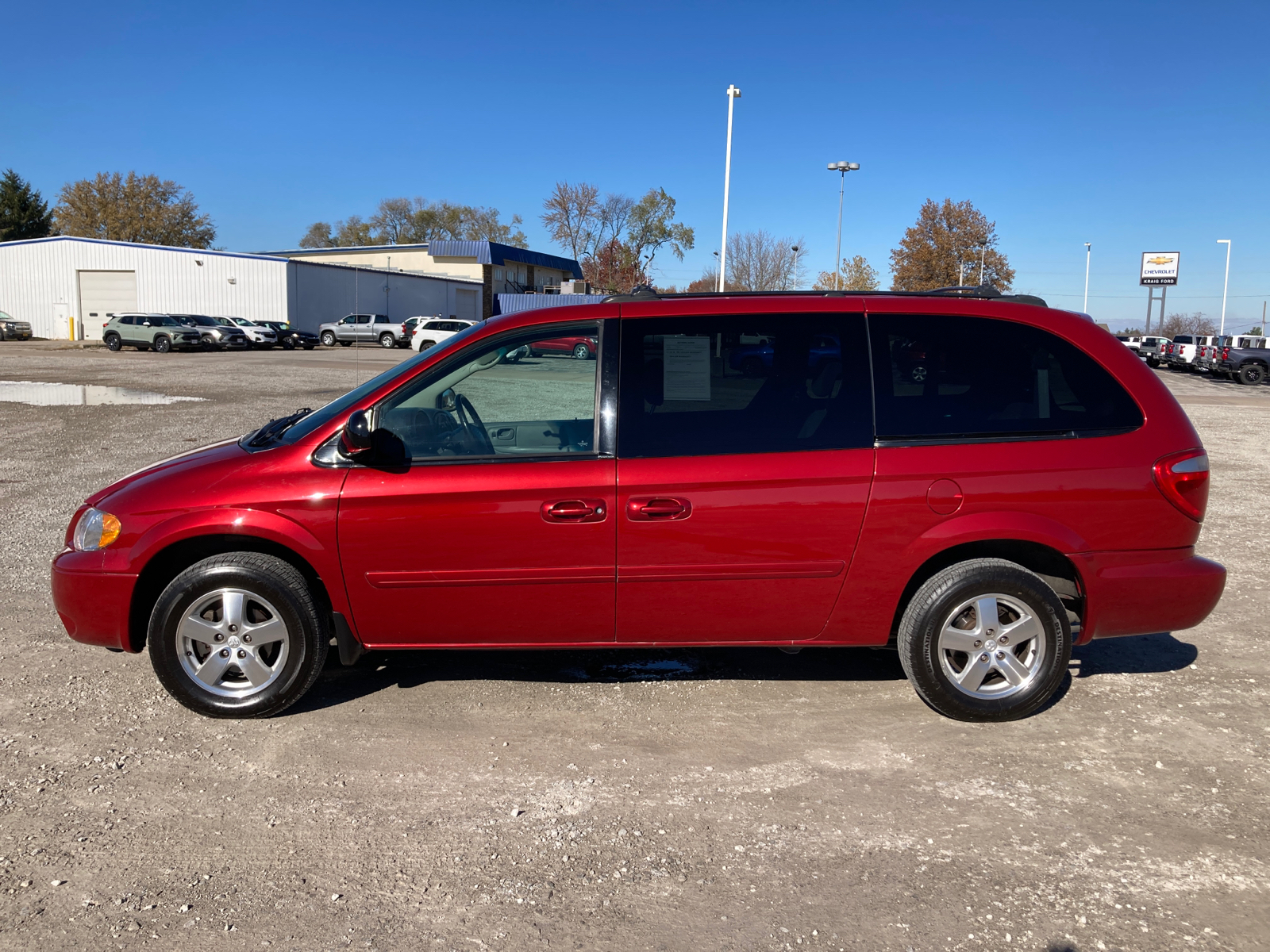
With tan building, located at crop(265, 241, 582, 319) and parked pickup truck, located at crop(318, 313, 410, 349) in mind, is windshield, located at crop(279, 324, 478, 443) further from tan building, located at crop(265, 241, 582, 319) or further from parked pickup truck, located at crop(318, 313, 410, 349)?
tan building, located at crop(265, 241, 582, 319)

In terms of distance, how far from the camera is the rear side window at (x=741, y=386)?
4023 millimetres

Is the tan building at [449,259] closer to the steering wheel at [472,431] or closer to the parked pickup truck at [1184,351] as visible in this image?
the parked pickup truck at [1184,351]

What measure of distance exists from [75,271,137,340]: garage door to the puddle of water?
105ft

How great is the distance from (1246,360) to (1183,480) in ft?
125

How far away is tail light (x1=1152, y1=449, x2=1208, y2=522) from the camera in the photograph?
13.4 ft

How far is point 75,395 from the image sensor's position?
19.5 metres

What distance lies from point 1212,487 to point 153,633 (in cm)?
1062

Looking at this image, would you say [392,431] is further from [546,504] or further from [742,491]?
[742,491]

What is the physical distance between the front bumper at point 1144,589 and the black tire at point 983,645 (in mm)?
172

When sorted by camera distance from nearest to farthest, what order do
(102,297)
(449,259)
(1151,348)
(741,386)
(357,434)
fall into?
1. (357,434)
2. (741,386)
3. (1151,348)
4. (102,297)
5. (449,259)

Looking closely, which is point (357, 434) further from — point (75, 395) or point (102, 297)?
point (102, 297)

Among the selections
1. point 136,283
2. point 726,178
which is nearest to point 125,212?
point 136,283

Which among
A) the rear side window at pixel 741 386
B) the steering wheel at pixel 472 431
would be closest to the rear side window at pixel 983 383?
the rear side window at pixel 741 386

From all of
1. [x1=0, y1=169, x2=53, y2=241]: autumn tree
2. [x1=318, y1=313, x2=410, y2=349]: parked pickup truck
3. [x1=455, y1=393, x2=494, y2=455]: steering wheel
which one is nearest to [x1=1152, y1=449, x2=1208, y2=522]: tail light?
[x1=455, y1=393, x2=494, y2=455]: steering wheel
